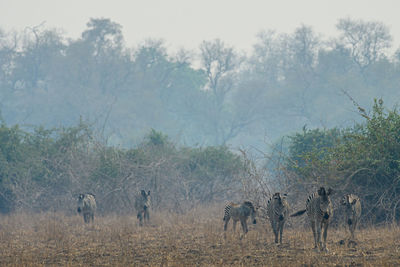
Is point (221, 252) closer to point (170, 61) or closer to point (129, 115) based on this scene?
point (129, 115)

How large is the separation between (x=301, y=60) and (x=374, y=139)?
48.5 metres

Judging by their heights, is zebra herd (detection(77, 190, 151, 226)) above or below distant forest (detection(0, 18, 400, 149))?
below

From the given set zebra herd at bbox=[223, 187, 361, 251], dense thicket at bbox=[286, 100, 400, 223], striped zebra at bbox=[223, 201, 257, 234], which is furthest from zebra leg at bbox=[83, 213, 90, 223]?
dense thicket at bbox=[286, 100, 400, 223]

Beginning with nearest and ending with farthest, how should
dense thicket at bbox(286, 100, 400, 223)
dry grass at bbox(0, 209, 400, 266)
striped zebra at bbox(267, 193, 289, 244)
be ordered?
1. dry grass at bbox(0, 209, 400, 266)
2. striped zebra at bbox(267, 193, 289, 244)
3. dense thicket at bbox(286, 100, 400, 223)

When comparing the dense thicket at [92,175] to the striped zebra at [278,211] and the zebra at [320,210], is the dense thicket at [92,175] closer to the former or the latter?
the striped zebra at [278,211]

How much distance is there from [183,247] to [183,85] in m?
50.6

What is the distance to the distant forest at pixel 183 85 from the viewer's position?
5547cm

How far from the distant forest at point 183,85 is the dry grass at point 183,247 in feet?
126

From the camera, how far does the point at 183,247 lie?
1195 cm

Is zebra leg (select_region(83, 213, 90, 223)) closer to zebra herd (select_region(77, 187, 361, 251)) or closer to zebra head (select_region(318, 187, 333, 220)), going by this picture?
Result: zebra herd (select_region(77, 187, 361, 251))

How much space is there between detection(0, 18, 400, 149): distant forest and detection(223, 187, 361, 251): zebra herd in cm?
4034

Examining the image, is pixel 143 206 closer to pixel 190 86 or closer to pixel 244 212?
pixel 244 212

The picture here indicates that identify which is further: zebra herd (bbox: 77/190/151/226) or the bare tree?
the bare tree

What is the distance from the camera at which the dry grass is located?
9.90 m
